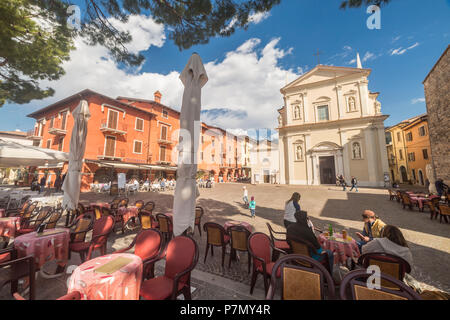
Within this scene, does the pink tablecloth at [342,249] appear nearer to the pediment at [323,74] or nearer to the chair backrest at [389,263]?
the chair backrest at [389,263]

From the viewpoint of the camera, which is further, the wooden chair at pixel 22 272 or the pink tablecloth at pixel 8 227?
the pink tablecloth at pixel 8 227

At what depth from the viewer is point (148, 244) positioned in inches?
108

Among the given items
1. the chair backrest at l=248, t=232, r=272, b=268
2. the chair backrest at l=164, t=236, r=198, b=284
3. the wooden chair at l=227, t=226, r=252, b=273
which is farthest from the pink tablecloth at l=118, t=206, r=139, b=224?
the chair backrest at l=248, t=232, r=272, b=268

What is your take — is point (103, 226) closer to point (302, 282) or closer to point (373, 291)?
point (302, 282)

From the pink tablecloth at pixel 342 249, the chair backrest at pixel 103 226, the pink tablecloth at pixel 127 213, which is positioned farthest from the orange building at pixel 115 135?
the pink tablecloth at pixel 342 249

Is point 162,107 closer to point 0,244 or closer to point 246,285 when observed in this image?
point 0,244

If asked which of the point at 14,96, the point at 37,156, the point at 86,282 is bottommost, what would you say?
the point at 86,282

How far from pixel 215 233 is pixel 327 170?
2179 centimetres

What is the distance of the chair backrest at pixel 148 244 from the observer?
2691 millimetres

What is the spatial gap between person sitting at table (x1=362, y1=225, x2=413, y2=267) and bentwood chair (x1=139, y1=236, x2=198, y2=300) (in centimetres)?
267

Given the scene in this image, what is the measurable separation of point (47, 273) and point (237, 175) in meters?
38.2

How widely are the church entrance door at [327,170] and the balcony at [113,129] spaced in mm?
23405
